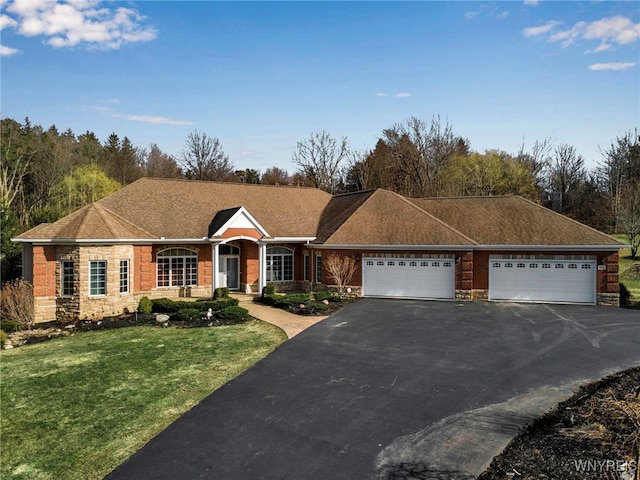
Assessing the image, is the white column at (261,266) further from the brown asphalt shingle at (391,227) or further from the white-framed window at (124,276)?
the white-framed window at (124,276)

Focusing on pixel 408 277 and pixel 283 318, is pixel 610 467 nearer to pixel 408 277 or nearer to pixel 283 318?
pixel 283 318

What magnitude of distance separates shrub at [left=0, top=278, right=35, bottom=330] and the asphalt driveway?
12056 millimetres

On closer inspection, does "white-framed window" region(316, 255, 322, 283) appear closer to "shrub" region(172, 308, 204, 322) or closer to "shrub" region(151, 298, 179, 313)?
"shrub" region(172, 308, 204, 322)

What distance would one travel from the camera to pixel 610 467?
6465 millimetres

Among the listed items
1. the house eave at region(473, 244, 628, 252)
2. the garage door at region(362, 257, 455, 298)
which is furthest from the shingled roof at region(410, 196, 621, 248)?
the garage door at region(362, 257, 455, 298)

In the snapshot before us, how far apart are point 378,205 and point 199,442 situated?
2024 cm

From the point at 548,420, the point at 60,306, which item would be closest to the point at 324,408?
the point at 548,420

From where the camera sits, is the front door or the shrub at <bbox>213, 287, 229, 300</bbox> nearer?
the shrub at <bbox>213, 287, 229, 300</bbox>

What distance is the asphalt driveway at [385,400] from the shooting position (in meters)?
7.32

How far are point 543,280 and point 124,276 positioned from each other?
20.8 metres

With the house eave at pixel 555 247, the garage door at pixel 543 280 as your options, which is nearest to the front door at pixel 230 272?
the house eave at pixel 555 247

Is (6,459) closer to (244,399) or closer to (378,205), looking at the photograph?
(244,399)

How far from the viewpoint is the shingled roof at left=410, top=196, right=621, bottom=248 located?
69.4ft

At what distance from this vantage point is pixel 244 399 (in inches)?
393
